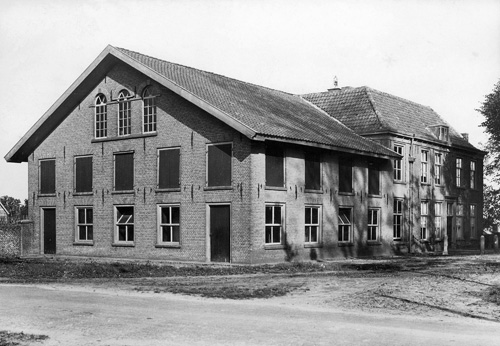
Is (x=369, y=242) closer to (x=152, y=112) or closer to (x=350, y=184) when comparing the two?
(x=350, y=184)

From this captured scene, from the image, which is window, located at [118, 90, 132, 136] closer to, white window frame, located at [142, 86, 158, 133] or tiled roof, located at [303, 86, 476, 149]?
white window frame, located at [142, 86, 158, 133]

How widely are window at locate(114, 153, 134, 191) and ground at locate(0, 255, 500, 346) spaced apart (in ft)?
21.6

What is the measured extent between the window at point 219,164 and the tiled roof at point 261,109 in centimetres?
143

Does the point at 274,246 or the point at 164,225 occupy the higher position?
the point at 164,225

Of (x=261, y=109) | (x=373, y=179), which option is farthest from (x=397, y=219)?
(x=261, y=109)

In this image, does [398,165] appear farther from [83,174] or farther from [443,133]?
[83,174]

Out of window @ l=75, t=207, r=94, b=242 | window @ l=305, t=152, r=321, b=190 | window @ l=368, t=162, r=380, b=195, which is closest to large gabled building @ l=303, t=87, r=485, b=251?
window @ l=368, t=162, r=380, b=195

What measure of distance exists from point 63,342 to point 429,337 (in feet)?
16.8

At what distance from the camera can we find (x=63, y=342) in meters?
8.93

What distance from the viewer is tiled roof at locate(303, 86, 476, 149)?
3356 cm

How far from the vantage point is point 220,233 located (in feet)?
81.0

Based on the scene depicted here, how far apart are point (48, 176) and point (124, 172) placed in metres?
4.99

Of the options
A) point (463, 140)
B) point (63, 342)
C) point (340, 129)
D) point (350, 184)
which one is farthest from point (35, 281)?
point (463, 140)

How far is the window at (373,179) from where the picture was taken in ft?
101
